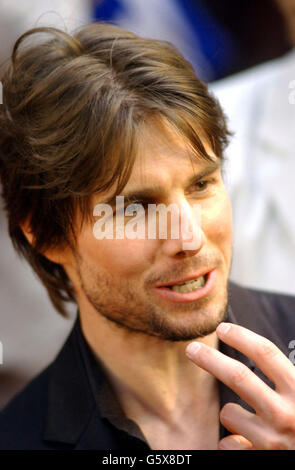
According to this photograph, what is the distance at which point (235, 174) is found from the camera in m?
2.34

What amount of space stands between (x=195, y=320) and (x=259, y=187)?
3.42 ft

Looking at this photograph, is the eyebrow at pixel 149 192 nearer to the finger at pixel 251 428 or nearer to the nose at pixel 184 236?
the nose at pixel 184 236

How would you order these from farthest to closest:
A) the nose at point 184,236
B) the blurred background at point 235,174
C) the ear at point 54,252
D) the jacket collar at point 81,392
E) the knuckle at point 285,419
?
the blurred background at point 235,174
the ear at point 54,252
the jacket collar at point 81,392
the nose at point 184,236
the knuckle at point 285,419

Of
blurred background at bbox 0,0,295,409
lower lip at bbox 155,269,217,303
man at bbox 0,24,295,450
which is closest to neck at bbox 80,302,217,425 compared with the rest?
man at bbox 0,24,295,450

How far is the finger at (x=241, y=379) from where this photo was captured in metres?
1.21

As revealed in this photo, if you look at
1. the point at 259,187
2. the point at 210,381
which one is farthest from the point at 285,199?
the point at 210,381

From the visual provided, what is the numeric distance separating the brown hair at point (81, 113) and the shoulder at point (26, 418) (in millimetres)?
411

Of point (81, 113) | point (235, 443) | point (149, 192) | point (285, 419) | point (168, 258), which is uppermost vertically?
point (81, 113)

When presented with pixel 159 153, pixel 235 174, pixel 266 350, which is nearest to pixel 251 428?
pixel 266 350

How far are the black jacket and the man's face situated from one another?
0.42 feet

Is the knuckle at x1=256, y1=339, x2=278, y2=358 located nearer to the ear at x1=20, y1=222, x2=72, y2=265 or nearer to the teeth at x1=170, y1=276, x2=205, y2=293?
the teeth at x1=170, y1=276, x2=205, y2=293

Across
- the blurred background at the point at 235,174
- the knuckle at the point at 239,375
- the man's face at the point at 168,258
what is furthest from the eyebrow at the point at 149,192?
the blurred background at the point at 235,174

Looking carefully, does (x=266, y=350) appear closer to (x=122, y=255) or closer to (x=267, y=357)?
(x=267, y=357)

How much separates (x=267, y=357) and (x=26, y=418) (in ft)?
2.45
